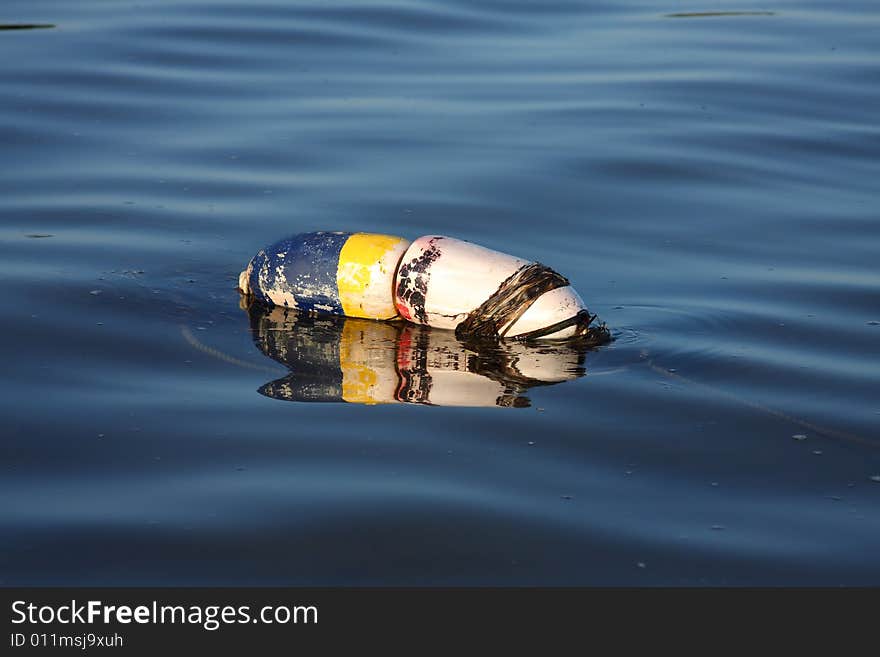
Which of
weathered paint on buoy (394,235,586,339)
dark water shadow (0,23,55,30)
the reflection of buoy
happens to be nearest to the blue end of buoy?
the reflection of buoy

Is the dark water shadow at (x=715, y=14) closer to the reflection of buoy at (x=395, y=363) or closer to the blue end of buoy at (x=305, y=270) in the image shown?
the blue end of buoy at (x=305, y=270)

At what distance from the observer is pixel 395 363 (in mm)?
7121

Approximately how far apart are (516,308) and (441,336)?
1.47 ft

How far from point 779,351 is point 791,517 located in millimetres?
2018

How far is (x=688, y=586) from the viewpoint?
16.5 feet

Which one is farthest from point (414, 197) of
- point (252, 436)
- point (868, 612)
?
point (868, 612)

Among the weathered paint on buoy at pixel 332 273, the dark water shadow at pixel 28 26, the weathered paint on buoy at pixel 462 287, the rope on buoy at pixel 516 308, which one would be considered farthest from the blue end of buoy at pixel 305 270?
the dark water shadow at pixel 28 26

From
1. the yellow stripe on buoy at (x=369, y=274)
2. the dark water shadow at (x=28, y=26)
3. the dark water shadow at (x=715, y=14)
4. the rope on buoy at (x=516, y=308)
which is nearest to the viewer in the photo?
the rope on buoy at (x=516, y=308)

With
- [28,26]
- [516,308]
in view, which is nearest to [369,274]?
[516,308]

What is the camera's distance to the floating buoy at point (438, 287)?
7.30m

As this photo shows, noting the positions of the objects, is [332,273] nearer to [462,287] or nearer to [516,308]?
[462,287]

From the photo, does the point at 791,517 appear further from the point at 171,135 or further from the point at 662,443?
the point at 171,135

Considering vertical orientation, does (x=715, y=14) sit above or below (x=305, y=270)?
above

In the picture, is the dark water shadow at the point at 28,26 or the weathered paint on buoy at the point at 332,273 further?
the dark water shadow at the point at 28,26
